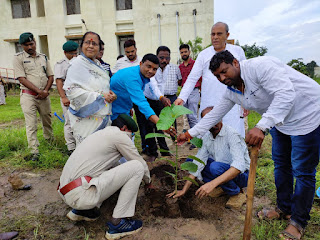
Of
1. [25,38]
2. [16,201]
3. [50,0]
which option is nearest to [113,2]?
[50,0]

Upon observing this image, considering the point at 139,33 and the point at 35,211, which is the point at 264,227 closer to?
the point at 35,211

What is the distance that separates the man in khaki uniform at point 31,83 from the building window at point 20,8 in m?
14.8

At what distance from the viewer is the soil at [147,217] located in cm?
222

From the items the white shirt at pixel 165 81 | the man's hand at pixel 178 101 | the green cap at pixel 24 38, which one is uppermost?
the green cap at pixel 24 38

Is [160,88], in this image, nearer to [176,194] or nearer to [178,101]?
[178,101]

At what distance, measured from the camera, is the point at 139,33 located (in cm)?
1498

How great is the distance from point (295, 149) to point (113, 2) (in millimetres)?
15320

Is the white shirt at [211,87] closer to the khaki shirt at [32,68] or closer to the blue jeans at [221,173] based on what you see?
the blue jeans at [221,173]

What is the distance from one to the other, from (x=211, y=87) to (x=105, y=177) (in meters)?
1.77

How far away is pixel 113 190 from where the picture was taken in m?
2.24

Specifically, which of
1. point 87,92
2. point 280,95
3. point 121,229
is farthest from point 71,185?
point 280,95

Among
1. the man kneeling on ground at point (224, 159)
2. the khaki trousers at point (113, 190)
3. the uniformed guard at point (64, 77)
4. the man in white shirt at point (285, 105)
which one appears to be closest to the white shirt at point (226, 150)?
the man kneeling on ground at point (224, 159)

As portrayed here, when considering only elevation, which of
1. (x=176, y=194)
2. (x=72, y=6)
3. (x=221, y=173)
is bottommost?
(x=176, y=194)

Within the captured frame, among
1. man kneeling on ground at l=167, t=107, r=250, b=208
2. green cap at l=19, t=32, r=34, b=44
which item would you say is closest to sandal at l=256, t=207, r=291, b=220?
man kneeling on ground at l=167, t=107, r=250, b=208
